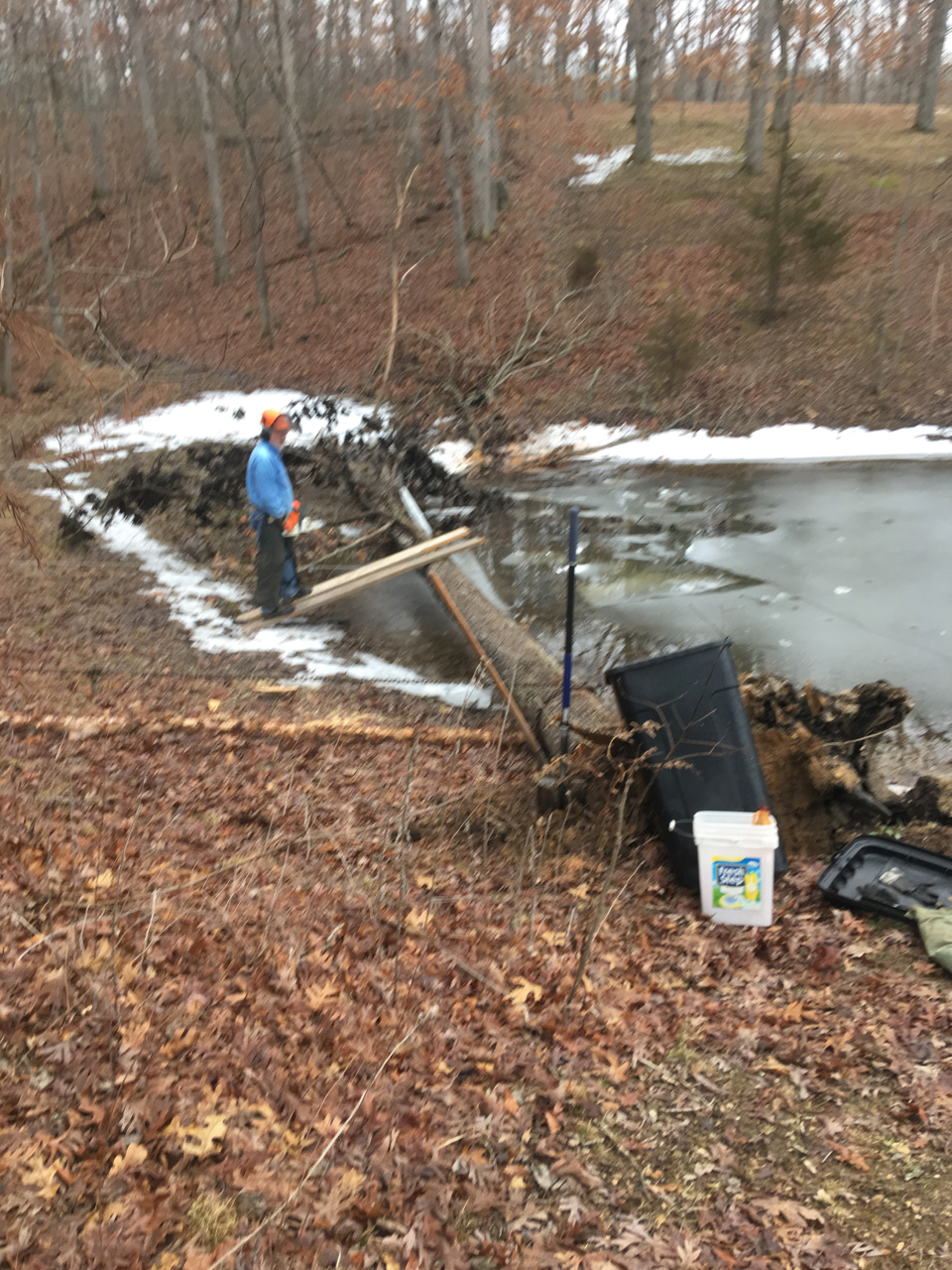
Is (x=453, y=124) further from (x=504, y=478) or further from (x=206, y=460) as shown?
(x=206, y=460)

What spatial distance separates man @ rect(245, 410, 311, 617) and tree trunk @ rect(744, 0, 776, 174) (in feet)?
73.6

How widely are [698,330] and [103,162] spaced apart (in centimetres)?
2534

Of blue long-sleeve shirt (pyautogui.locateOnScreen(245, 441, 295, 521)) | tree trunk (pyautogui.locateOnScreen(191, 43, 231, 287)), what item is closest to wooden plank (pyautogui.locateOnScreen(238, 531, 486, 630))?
blue long-sleeve shirt (pyautogui.locateOnScreen(245, 441, 295, 521))

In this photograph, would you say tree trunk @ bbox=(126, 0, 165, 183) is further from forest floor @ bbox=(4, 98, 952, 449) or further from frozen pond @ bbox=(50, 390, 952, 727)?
frozen pond @ bbox=(50, 390, 952, 727)

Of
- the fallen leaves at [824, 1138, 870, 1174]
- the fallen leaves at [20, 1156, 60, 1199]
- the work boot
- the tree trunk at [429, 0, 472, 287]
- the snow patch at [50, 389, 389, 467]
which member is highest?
the tree trunk at [429, 0, 472, 287]

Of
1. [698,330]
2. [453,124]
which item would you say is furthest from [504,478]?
[453,124]

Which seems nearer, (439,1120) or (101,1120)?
(101,1120)

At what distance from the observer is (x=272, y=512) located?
914 cm

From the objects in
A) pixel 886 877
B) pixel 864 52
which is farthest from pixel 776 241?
pixel 864 52

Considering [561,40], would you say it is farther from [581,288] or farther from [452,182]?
[581,288]

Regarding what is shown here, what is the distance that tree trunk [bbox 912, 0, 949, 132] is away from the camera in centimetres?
2733

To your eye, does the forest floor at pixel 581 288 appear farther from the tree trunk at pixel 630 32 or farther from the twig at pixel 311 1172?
the twig at pixel 311 1172

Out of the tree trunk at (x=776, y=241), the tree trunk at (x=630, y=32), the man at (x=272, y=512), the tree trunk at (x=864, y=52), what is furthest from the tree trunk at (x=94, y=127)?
the man at (x=272, y=512)

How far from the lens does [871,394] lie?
1788cm
